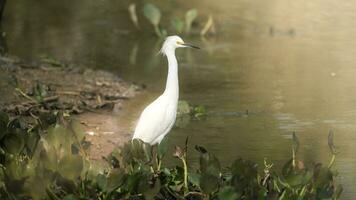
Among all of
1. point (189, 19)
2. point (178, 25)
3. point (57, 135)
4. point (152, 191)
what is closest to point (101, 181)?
point (152, 191)

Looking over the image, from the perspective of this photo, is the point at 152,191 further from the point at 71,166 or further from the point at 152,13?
the point at 152,13

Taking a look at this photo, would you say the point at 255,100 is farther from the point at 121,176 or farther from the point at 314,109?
the point at 121,176

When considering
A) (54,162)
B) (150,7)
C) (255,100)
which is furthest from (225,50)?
(54,162)

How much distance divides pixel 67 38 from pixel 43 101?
779 centimetres

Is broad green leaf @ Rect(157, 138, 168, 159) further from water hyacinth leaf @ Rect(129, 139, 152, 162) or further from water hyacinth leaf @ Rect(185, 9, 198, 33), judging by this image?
water hyacinth leaf @ Rect(185, 9, 198, 33)

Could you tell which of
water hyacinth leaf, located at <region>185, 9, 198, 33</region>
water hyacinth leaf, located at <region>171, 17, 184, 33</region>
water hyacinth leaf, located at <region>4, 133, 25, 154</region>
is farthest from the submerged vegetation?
water hyacinth leaf, located at <region>185, 9, 198, 33</region>

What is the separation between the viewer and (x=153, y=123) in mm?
10148

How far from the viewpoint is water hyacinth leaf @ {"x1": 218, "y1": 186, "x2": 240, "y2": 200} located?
7504 mm

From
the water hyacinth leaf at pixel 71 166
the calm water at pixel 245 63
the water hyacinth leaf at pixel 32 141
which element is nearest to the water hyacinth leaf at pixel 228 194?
the water hyacinth leaf at pixel 71 166

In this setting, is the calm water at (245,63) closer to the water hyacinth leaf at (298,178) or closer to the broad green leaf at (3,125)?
the water hyacinth leaf at (298,178)

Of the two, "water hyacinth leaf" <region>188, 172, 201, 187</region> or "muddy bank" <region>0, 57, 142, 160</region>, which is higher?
"water hyacinth leaf" <region>188, 172, 201, 187</region>

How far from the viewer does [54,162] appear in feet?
25.3

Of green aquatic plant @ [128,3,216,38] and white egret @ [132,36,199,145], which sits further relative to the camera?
green aquatic plant @ [128,3,216,38]

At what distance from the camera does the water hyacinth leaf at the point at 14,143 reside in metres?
8.20
